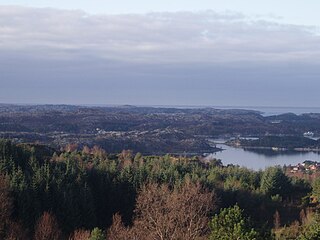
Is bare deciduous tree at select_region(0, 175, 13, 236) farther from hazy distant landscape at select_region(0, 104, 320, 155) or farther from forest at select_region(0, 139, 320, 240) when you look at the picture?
hazy distant landscape at select_region(0, 104, 320, 155)

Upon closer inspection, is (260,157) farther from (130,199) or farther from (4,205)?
(4,205)

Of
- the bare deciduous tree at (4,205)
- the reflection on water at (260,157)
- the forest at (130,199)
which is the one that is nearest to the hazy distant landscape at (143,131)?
the reflection on water at (260,157)

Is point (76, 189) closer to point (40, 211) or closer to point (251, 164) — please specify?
point (40, 211)

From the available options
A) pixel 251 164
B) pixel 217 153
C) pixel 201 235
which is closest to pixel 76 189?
pixel 201 235

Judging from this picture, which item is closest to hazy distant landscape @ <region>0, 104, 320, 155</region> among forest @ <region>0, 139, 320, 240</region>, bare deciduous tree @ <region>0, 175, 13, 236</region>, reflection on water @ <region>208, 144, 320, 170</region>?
reflection on water @ <region>208, 144, 320, 170</region>

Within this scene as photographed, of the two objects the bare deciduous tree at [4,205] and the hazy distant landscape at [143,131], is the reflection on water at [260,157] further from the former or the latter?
the bare deciduous tree at [4,205]

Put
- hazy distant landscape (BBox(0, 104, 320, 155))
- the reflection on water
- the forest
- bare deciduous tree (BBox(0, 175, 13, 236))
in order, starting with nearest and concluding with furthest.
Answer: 1. the forest
2. bare deciduous tree (BBox(0, 175, 13, 236))
3. the reflection on water
4. hazy distant landscape (BBox(0, 104, 320, 155))
